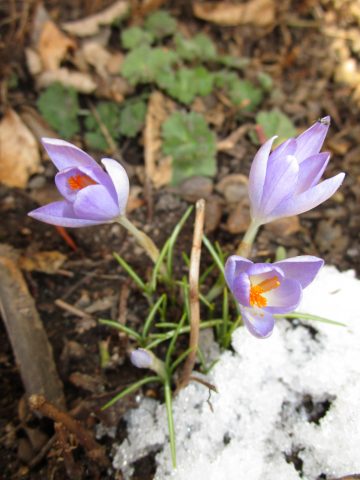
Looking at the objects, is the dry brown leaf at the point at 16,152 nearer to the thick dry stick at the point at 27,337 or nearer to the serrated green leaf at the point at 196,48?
the thick dry stick at the point at 27,337

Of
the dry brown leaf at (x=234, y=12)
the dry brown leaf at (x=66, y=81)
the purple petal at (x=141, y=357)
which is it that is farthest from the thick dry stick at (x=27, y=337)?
A: the dry brown leaf at (x=234, y=12)

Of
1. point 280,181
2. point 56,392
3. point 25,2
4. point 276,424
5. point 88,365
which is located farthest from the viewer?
point 25,2

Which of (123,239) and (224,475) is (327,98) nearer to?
(123,239)

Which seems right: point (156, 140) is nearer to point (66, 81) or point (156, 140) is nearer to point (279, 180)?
point (66, 81)

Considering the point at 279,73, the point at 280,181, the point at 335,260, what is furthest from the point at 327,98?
the point at 280,181

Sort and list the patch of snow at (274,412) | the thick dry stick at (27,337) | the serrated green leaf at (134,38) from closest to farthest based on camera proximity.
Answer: the patch of snow at (274,412) → the thick dry stick at (27,337) → the serrated green leaf at (134,38)

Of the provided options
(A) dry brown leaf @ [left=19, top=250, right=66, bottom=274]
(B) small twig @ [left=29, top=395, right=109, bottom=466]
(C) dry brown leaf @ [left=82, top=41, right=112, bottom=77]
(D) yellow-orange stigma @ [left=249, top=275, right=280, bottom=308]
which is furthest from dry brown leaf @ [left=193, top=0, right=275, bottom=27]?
(B) small twig @ [left=29, top=395, right=109, bottom=466]

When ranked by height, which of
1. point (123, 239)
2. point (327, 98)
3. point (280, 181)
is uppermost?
point (280, 181)

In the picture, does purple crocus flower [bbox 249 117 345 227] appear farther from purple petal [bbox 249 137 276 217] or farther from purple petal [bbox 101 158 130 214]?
purple petal [bbox 101 158 130 214]
